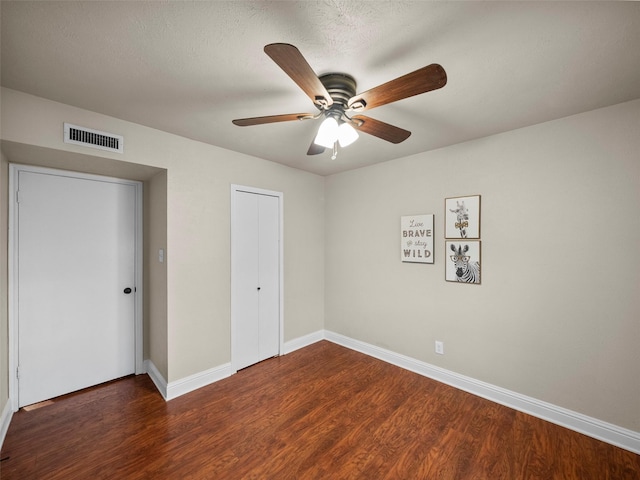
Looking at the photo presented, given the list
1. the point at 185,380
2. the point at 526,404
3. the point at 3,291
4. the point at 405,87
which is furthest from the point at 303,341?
the point at 405,87

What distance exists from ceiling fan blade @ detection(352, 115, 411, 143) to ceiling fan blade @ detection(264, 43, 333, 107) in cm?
31

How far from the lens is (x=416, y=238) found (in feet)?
9.98

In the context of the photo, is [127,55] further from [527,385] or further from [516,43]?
[527,385]

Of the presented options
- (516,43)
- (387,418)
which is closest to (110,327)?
(387,418)

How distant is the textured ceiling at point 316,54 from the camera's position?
1193 mm

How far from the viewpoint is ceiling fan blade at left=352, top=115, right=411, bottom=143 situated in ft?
5.55

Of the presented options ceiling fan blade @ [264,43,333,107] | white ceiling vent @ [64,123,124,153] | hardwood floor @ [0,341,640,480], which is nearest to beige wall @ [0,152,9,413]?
hardwood floor @ [0,341,640,480]

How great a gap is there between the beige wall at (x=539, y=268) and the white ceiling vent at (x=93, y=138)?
2698 millimetres

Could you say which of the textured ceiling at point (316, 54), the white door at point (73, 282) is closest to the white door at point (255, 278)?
the white door at point (73, 282)

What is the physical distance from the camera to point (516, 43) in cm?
137

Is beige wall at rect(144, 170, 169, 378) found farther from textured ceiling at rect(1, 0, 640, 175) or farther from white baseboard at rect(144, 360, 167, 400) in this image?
textured ceiling at rect(1, 0, 640, 175)

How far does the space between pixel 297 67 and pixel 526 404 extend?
121 inches

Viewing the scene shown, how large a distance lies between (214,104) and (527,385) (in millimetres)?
3419

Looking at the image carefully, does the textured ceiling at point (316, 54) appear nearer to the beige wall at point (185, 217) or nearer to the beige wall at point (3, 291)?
the beige wall at point (185, 217)
